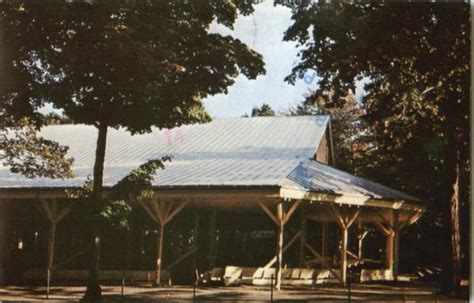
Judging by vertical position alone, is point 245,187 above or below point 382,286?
above

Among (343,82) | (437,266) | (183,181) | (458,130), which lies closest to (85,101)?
(183,181)

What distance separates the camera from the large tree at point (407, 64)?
15.4 metres

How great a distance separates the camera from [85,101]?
16281 mm

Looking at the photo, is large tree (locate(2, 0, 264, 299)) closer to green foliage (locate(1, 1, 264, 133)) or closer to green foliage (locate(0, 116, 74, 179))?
green foliage (locate(1, 1, 264, 133))

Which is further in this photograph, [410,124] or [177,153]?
[177,153]

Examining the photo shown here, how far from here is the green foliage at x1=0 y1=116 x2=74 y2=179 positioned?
58.6 ft

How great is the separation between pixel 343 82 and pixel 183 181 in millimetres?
5906

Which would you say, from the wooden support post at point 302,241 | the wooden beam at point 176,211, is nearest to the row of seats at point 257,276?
the wooden beam at point 176,211

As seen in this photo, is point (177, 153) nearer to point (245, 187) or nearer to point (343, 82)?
point (245, 187)

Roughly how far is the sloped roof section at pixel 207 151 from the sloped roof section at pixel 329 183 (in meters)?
0.34

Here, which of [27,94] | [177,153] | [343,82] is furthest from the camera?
[177,153]

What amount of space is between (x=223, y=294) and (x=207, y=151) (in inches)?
274

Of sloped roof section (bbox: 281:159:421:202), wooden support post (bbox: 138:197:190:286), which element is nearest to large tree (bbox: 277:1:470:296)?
sloped roof section (bbox: 281:159:421:202)

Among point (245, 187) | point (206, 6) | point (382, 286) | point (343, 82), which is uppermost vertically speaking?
point (206, 6)
